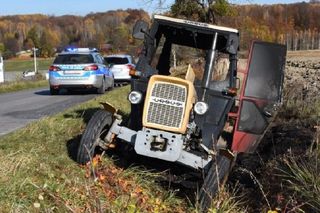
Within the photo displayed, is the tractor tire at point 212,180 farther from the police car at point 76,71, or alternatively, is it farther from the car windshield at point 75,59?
the car windshield at point 75,59

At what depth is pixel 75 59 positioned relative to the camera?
829 inches

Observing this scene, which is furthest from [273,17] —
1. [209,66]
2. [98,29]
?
[209,66]

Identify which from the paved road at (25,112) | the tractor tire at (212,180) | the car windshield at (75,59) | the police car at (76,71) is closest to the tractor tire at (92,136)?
the tractor tire at (212,180)

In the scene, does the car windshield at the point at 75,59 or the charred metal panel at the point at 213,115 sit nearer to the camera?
the charred metal panel at the point at 213,115

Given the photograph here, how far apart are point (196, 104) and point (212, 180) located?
3.77 ft

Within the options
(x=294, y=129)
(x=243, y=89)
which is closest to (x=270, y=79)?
(x=243, y=89)

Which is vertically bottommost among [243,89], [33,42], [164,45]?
[33,42]

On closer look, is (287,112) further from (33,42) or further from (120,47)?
(33,42)

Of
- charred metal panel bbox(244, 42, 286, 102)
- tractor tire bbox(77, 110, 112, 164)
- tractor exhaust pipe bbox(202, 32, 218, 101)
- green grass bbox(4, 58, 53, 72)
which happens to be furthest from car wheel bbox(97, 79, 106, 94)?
green grass bbox(4, 58, 53, 72)

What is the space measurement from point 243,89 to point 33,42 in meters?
113

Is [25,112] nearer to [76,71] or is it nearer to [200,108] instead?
[76,71]

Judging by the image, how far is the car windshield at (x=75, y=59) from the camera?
2102 cm

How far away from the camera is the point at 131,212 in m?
4.38

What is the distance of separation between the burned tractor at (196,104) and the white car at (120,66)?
735 inches
